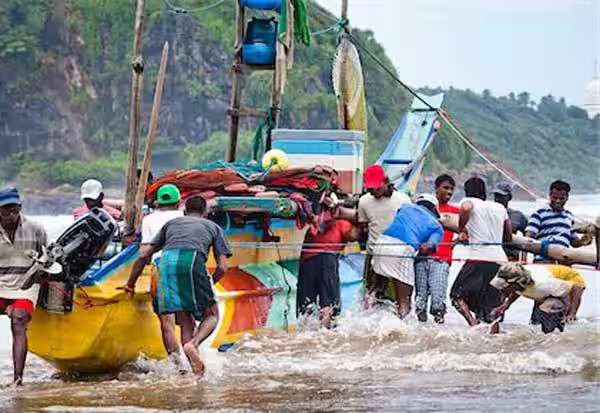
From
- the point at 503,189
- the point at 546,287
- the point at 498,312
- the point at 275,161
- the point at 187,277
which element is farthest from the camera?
the point at 503,189

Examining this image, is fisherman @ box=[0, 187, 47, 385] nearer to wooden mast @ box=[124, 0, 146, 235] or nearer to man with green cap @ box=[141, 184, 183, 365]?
man with green cap @ box=[141, 184, 183, 365]

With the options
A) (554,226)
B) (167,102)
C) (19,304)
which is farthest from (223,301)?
(167,102)

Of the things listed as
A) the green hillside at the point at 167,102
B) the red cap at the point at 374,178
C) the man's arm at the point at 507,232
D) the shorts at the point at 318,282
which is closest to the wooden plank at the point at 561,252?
the man's arm at the point at 507,232

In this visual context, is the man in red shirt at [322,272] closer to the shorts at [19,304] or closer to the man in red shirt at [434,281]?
the man in red shirt at [434,281]

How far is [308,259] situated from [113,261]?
276cm

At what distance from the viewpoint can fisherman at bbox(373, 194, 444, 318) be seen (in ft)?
39.5

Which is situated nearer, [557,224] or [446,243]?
[557,224]

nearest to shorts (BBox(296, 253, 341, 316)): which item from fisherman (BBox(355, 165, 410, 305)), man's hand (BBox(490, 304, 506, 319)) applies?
fisherman (BBox(355, 165, 410, 305))

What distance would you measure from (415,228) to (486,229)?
0.61 m

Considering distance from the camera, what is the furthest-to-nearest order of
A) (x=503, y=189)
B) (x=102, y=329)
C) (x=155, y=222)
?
(x=503, y=189) → (x=155, y=222) → (x=102, y=329)

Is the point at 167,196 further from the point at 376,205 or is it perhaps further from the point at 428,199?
the point at 428,199

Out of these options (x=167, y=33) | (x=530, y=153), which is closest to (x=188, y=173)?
(x=530, y=153)

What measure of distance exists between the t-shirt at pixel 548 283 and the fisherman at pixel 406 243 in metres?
1.53

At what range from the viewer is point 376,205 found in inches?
482
